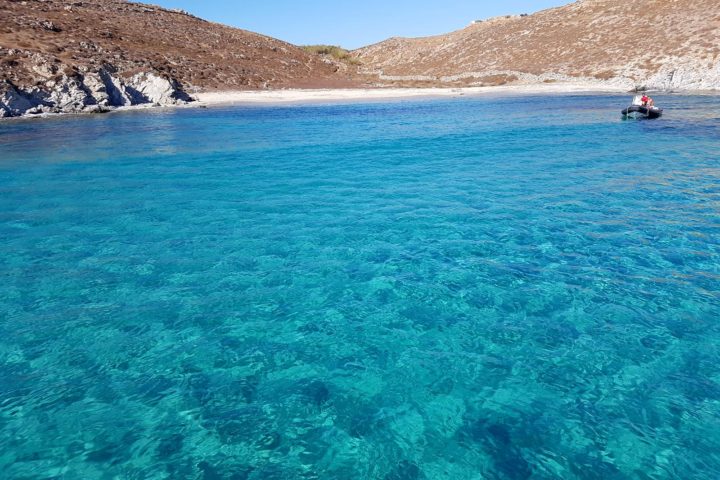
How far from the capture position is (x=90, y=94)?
50906 millimetres

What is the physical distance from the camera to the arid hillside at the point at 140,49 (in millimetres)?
51688

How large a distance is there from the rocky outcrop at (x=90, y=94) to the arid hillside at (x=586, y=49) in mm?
41461

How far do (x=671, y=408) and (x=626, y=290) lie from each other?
357 cm

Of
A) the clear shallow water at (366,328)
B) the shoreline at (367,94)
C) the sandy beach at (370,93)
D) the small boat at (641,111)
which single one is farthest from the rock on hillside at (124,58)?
the small boat at (641,111)

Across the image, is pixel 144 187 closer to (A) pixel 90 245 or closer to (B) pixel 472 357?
(A) pixel 90 245

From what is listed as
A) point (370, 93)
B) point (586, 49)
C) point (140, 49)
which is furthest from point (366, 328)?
point (586, 49)

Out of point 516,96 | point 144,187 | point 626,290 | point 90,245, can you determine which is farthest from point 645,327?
point 516,96

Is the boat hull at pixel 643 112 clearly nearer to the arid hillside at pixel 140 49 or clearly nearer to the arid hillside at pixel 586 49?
the arid hillside at pixel 586 49

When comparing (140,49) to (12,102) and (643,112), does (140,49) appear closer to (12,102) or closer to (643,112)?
(12,102)

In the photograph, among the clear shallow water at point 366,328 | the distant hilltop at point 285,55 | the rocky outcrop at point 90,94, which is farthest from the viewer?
the distant hilltop at point 285,55

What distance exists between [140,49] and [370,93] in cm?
3608

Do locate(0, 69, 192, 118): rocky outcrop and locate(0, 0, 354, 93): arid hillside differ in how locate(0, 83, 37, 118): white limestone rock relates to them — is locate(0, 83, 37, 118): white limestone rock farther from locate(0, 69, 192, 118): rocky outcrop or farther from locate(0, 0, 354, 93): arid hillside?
locate(0, 0, 354, 93): arid hillside

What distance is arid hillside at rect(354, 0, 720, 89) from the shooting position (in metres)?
62.3

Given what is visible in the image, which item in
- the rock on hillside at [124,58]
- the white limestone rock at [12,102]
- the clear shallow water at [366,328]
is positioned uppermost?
the rock on hillside at [124,58]
